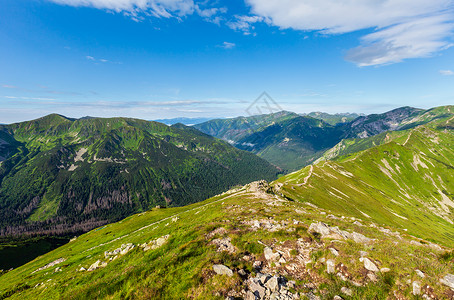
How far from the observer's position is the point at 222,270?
736 inches

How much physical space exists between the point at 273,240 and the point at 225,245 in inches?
262

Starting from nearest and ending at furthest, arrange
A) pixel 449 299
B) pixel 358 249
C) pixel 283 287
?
pixel 449 299
pixel 283 287
pixel 358 249

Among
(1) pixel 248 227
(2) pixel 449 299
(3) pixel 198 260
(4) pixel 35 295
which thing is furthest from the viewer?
(1) pixel 248 227

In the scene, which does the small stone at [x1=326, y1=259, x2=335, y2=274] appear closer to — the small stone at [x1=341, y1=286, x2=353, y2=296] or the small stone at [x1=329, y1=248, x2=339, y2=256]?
the small stone at [x1=329, y1=248, x2=339, y2=256]

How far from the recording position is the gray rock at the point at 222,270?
18250 mm

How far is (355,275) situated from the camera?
1647cm

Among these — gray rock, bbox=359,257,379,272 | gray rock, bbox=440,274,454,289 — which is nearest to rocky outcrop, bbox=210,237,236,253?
gray rock, bbox=359,257,379,272

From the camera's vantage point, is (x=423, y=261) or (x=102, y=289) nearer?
(x=423, y=261)

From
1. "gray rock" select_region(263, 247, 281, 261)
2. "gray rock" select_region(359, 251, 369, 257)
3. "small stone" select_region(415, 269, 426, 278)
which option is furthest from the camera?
"gray rock" select_region(263, 247, 281, 261)

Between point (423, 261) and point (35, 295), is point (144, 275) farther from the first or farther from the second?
point (423, 261)

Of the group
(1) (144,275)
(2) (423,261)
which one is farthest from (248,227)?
(2) (423,261)

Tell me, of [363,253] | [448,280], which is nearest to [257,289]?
[363,253]

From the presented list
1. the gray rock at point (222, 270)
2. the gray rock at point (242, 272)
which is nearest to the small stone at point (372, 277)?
the gray rock at point (242, 272)

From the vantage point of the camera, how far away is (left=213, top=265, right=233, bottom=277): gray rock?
1825 cm
